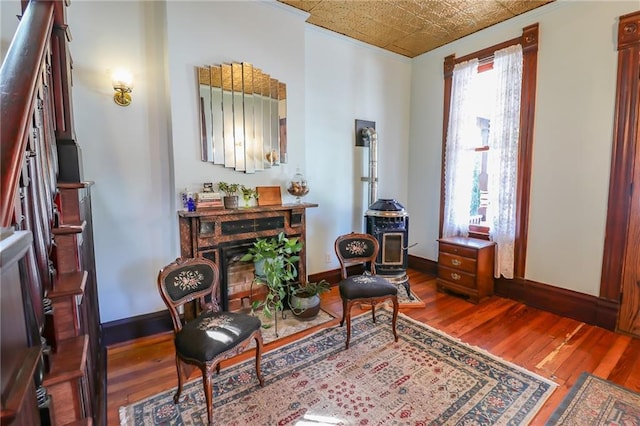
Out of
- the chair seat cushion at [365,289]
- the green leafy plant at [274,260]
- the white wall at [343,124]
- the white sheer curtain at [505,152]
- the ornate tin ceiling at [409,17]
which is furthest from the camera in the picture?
the white wall at [343,124]

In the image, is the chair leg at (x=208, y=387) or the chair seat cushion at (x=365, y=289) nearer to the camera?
the chair leg at (x=208, y=387)

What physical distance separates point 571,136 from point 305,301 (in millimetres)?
3013

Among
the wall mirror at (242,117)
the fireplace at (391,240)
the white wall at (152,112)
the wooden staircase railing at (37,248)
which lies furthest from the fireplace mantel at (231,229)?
the wooden staircase railing at (37,248)

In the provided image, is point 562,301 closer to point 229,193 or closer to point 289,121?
point 289,121

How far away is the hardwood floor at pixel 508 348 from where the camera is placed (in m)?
2.07

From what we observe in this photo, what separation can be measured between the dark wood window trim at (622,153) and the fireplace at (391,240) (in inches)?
70.1

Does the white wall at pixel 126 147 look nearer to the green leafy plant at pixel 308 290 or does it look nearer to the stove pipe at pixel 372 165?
the green leafy plant at pixel 308 290

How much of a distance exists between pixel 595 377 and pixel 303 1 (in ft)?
12.7

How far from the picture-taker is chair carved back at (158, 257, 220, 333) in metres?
1.89

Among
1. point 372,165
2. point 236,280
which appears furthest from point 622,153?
point 236,280

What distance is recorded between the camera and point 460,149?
3.80 meters

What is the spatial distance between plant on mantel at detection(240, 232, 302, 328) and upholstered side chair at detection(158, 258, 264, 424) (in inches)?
22.2

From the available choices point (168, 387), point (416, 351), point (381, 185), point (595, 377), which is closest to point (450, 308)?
point (416, 351)

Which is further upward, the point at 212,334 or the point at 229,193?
the point at 229,193
